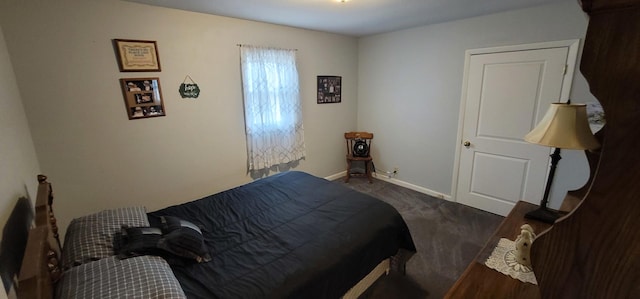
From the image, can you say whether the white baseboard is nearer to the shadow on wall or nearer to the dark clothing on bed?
the dark clothing on bed

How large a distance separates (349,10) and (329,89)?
1.40 metres

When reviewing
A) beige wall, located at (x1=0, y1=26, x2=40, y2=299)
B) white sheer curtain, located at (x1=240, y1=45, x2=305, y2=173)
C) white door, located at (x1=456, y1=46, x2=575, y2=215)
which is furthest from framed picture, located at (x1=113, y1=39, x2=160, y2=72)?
white door, located at (x1=456, y1=46, x2=575, y2=215)

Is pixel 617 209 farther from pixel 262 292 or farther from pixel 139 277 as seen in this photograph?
pixel 139 277

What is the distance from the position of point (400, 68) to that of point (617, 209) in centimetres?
344

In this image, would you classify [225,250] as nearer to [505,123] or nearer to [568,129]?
[568,129]

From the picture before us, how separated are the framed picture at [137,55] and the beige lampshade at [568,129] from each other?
2.98m

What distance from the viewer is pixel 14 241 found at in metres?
1.15

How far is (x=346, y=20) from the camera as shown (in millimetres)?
3020

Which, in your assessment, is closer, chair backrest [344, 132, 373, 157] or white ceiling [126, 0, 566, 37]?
white ceiling [126, 0, 566, 37]

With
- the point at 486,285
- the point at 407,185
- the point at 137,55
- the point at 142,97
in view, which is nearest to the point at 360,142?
the point at 407,185

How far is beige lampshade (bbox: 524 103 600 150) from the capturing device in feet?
3.90

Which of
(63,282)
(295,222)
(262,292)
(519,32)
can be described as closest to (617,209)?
(262,292)

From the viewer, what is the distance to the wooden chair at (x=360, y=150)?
4152 mm

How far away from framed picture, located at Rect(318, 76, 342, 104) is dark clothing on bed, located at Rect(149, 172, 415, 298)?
1769 millimetres
